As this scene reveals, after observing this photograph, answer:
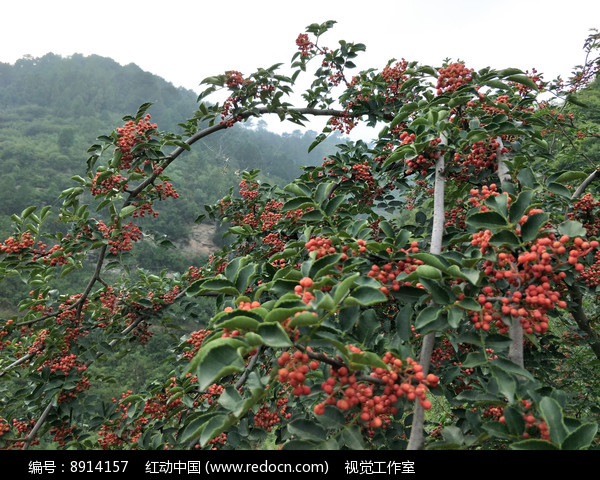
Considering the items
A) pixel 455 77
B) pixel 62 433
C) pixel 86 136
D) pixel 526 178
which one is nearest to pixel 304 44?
pixel 455 77

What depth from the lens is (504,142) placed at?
2.86 metres

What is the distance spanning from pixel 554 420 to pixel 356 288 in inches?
32.2

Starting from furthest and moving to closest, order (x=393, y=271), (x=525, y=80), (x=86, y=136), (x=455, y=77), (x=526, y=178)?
(x=86, y=136)
(x=455, y=77)
(x=525, y=80)
(x=526, y=178)
(x=393, y=271)

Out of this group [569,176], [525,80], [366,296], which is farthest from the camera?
[525,80]

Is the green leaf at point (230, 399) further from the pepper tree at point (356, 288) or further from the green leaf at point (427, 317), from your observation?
the green leaf at point (427, 317)

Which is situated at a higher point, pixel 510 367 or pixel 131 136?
pixel 131 136

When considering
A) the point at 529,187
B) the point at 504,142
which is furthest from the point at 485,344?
the point at 504,142

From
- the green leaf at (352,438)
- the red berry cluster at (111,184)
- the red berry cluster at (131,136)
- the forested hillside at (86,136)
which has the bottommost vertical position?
the green leaf at (352,438)

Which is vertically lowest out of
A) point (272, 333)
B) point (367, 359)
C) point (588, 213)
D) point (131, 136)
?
point (367, 359)

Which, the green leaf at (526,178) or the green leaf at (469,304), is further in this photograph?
the green leaf at (526,178)

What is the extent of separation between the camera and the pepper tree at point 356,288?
1340 millimetres

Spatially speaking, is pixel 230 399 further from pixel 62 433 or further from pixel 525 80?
pixel 62 433

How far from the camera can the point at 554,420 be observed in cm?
119

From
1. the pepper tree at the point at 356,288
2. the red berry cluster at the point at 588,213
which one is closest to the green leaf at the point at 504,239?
the pepper tree at the point at 356,288
